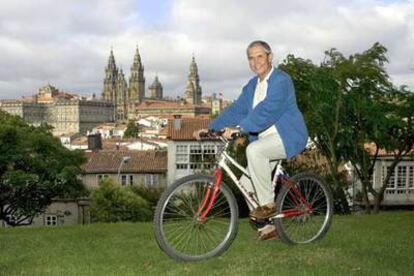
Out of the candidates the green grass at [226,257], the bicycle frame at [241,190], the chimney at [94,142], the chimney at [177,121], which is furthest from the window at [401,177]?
the bicycle frame at [241,190]

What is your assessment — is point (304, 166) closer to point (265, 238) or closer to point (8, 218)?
point (265, 238)

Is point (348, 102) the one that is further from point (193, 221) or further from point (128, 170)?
point (128, 170)

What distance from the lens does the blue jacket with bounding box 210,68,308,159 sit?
6.23 m

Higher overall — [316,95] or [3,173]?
[316,95]

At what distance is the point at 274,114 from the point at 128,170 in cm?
5135

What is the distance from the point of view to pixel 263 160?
6.39m

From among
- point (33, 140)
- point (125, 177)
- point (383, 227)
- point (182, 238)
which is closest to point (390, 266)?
point (182, 238)

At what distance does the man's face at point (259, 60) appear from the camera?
21.0ft

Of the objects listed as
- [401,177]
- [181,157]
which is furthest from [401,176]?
[181,157]

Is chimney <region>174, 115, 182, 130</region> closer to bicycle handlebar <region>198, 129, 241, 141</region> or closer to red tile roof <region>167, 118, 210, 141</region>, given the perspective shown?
red tile roof <region>167, 118, 210, 141</region>

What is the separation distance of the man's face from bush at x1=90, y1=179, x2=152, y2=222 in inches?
1126

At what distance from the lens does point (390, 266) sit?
624 centimetres

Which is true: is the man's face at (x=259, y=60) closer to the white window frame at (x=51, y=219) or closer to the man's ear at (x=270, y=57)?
the man's ear at (x=270, y=57)

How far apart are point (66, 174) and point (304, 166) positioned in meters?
21.6
